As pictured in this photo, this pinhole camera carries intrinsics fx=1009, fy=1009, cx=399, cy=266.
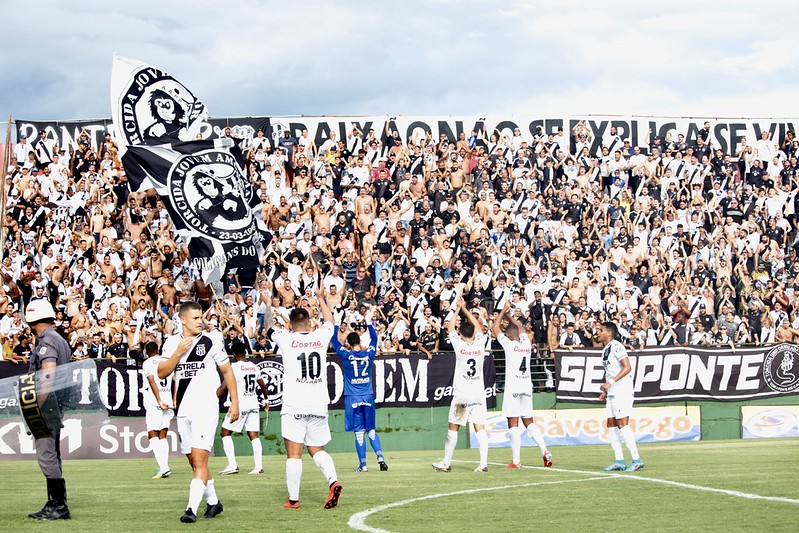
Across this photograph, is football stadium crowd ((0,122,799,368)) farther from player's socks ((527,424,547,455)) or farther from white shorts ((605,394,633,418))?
white shorts ((605,394,633,418))

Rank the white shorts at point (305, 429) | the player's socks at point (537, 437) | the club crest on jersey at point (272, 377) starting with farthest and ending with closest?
the club crest on jersey at point (272, 377)
the player's socks at point (537, 437)
the white shorts at point (305, 429)

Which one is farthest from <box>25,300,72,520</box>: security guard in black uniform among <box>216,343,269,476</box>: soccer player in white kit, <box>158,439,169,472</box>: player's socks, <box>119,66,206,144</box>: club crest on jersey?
<box>119,66,206,144</box>: club crest on jersey

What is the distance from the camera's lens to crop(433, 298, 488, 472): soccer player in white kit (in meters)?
17.2

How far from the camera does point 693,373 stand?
27.0 m

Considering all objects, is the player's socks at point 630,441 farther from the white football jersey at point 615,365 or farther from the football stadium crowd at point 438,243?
the football stadium crowd at point 438,243

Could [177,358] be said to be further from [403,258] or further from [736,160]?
[736,160]

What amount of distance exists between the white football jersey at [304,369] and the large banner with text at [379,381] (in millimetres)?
12635

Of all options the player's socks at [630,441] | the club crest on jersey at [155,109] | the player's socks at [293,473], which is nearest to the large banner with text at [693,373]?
the player's socks at [630,441]

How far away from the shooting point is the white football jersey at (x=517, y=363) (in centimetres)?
1853

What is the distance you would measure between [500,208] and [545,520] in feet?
64.6

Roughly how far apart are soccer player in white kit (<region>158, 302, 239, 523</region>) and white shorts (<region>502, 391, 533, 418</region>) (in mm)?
8414

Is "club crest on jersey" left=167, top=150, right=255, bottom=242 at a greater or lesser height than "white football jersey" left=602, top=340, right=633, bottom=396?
greater

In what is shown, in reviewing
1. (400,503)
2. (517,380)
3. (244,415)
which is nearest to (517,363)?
(517,380)

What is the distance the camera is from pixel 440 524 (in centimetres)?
1070
